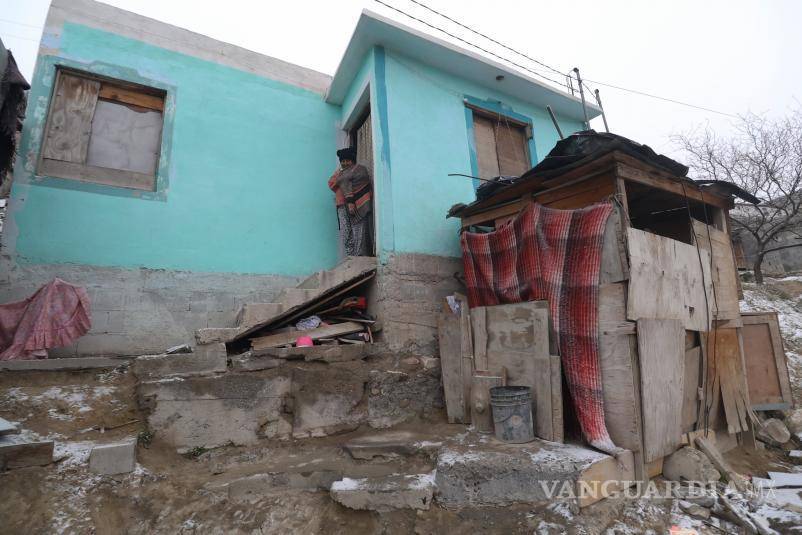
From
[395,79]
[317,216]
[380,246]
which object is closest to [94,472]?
[380,246]

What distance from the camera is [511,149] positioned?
704 centimetres

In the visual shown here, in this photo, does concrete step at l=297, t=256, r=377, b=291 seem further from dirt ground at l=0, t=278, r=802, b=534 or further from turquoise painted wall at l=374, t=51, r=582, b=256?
dirt ground at l=0, t=278, r=802, b=534

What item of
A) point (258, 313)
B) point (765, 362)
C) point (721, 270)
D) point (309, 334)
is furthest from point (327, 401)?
point (765, 362)

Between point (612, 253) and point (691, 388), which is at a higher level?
point (612, 253)

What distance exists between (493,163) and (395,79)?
2232 mm

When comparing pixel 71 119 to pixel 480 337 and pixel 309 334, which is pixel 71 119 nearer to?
pixel 309 334

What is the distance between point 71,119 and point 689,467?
856cm

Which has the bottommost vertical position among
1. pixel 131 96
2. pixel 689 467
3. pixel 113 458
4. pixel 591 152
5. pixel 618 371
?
pixel 689 467

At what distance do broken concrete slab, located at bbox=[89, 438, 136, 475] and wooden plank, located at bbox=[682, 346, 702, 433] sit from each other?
5378 millimetres

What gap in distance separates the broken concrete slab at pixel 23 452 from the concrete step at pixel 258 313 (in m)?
1.81

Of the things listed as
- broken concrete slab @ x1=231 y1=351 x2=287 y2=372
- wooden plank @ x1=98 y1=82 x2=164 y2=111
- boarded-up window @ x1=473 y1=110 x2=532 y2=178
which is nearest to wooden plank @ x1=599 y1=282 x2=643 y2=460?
broken concrete slab @ x1=231 y1=351 x2=287 y2=372

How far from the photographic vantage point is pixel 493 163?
6.68 metres

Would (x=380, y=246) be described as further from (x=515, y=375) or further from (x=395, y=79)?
(x=395, y=79)

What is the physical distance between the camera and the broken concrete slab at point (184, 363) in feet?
11.7
